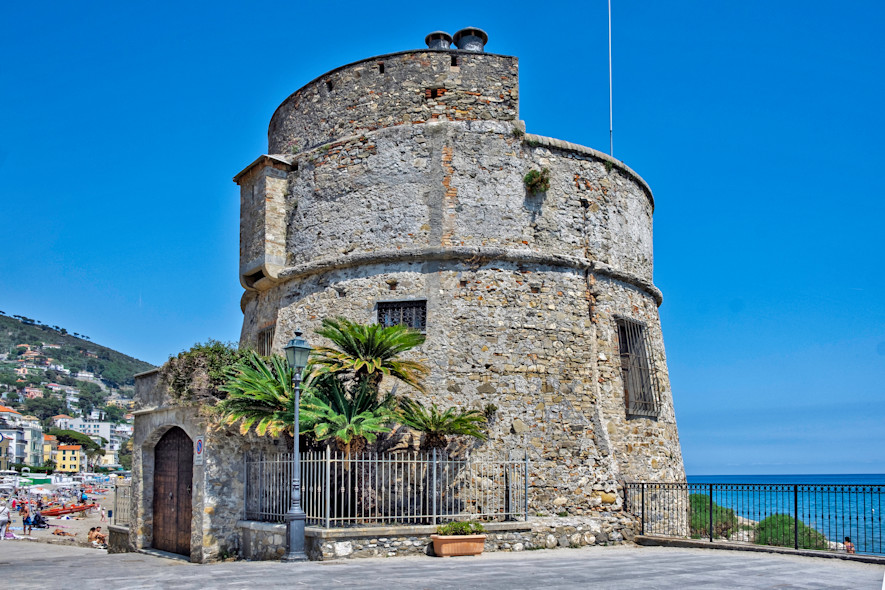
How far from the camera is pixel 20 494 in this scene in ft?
243

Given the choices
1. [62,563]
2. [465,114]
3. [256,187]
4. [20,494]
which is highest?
[465,114]

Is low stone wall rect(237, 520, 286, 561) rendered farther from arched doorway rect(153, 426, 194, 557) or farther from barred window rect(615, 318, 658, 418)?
barred window rect(615, 318, 658, 418)

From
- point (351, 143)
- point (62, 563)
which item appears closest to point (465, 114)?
point (351, 143)

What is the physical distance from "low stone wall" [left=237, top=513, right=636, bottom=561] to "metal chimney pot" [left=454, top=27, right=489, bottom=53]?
1137cm

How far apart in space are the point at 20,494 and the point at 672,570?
78.2 m

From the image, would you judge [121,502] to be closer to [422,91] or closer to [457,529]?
[457,529]

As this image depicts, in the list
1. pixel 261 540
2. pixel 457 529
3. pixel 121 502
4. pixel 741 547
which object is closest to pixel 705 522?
pixel 741 547

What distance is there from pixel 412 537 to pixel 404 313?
515cm

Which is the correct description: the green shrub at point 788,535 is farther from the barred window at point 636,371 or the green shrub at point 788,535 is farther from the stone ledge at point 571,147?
the stone ledge at point 571,147

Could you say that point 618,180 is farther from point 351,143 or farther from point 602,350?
point 351,143

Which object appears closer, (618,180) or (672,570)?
(672,570)

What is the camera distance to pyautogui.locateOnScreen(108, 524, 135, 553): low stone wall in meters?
17.0

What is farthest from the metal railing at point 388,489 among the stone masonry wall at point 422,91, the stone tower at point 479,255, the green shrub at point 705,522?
the stone masonry wall at point 422,91

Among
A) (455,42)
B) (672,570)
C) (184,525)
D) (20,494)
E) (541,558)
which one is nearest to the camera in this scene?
(672,570)
